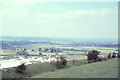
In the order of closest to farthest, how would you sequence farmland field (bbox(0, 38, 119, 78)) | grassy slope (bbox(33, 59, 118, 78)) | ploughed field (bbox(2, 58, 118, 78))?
grassy slope (bbox(33, 59, 118, 78)) → farmland field (bbox(0, 38, 119, 78)) → ploughed field (bbox(2, 58, 118, 78))

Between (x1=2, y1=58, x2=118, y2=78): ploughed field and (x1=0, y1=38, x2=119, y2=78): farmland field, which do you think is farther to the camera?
(x1=2, y1=58, x2=118, y2=78): ploughed field

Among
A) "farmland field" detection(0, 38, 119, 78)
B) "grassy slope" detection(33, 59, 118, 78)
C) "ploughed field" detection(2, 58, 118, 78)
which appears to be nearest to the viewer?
"grassy slope" detection(33, 59, 118, 78)

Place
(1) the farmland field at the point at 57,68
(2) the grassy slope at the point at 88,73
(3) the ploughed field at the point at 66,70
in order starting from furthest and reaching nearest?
1. (3) the ploughed field at the point at 66,70
2. (1) the farmland field at the point at 57,68
3. (2) the grassy slope at the point at 88,73

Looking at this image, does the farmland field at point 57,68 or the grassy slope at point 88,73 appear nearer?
the grassy slope at point 88,73

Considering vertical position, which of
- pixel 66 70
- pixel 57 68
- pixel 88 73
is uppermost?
pixel 88 73

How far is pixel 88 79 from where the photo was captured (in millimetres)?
23156

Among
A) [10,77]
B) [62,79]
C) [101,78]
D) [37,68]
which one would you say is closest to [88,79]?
[101,78]

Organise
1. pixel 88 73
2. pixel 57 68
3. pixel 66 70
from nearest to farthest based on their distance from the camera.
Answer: pixel 88 73
pixel 66 70
pixel 57 68

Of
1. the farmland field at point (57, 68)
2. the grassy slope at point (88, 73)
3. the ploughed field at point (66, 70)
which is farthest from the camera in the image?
the ploughed field at point (66, 70)

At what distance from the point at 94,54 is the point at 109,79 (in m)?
34.1

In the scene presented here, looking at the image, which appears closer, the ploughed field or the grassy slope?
the grassy slope

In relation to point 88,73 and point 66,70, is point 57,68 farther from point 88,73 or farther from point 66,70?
point 88,73

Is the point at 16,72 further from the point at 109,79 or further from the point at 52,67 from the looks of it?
the point at 109,79

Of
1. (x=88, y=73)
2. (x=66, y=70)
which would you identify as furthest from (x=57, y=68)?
(x=88, y=73)
